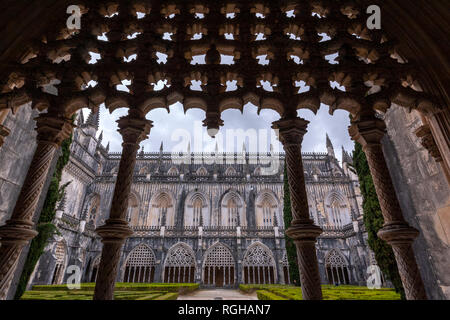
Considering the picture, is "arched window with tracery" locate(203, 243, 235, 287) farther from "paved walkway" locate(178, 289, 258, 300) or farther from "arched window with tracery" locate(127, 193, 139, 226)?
"arched window with tracery" locate(127, 193, 139, 226)

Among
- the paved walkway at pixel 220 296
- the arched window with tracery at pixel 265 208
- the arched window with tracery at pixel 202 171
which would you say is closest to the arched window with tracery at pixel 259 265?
the arched window with tracery at pixel 265 208

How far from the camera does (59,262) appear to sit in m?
15.5

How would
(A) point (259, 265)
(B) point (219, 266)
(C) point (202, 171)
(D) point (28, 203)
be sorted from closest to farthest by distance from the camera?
(D) point (28, 203) → (A) point (259, 265) → (B) point (219, 266) → (C) point (202, 171)

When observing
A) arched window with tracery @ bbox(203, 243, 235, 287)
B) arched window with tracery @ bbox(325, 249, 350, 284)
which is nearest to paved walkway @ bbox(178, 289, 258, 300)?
arched window with tracery @ bbox(203, 243, 235, 287)

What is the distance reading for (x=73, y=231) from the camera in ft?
54.4

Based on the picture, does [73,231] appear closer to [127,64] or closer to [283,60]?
[127,64]

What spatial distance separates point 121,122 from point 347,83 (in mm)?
2761

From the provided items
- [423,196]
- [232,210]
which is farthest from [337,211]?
[423,196]

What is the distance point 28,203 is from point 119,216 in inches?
34.7

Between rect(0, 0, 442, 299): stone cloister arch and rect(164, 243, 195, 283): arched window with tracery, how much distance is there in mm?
17179

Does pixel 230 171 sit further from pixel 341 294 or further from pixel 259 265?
pixel 341 294

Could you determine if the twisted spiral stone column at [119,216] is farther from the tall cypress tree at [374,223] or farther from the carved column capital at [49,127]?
the tall cypress tree at [374,223]

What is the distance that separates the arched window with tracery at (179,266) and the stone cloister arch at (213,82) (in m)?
17.2

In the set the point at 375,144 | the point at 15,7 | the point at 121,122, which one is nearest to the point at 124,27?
the point at 15,7
